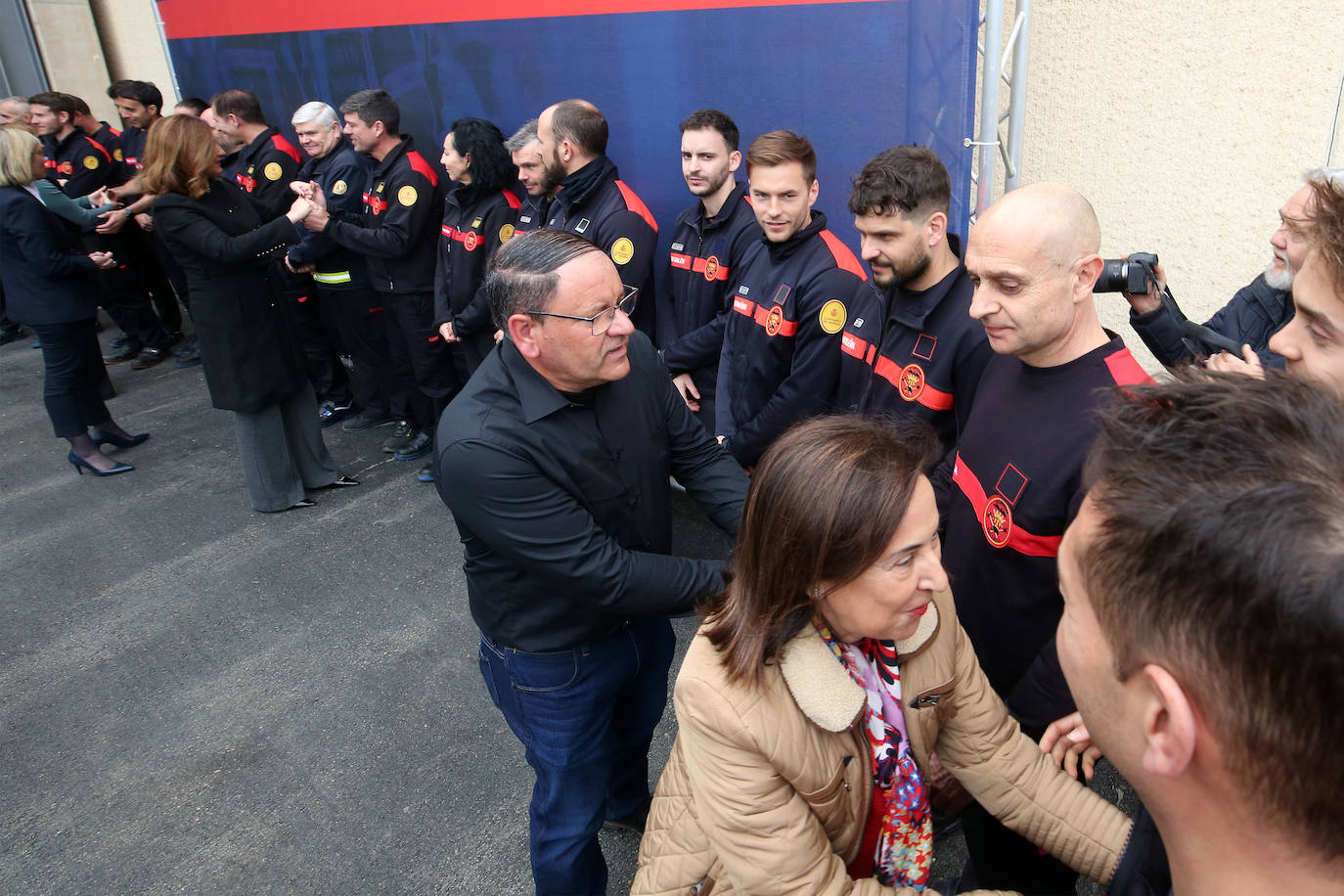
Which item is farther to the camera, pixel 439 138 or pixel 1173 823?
pixel 439 138

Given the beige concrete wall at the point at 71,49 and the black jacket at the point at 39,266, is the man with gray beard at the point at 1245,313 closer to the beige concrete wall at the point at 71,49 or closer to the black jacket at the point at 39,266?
the black jacket at the point at 39,266

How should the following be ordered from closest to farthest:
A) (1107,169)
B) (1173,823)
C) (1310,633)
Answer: (1310,633) → (1173,823) → (1107,169)

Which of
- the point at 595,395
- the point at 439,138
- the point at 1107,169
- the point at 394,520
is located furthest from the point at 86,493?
the point at 1107,169

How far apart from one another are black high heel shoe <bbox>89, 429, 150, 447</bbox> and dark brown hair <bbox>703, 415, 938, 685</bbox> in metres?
6.08

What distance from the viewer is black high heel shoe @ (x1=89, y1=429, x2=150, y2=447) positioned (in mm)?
6090

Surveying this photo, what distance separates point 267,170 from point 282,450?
7.74ft

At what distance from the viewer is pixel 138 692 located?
146 inches

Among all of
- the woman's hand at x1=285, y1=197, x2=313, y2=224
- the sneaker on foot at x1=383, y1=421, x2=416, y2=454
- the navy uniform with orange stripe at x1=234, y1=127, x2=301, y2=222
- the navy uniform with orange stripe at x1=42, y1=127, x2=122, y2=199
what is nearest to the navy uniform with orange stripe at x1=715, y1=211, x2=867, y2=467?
the woman's hand at x1=285, y1=197, x2=313, y2=224

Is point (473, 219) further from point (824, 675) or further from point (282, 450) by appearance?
point (824, 675)

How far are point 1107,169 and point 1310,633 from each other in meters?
3.49

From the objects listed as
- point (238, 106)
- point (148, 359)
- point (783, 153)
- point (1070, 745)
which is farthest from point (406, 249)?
point (1070, 745)

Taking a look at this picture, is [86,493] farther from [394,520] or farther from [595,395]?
[595,395]

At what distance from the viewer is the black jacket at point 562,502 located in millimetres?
2012

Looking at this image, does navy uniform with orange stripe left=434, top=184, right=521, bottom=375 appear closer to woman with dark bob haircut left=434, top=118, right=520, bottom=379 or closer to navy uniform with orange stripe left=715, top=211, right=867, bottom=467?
woman with dark bob haircut left=434, top=118, right=520, bottom=379
